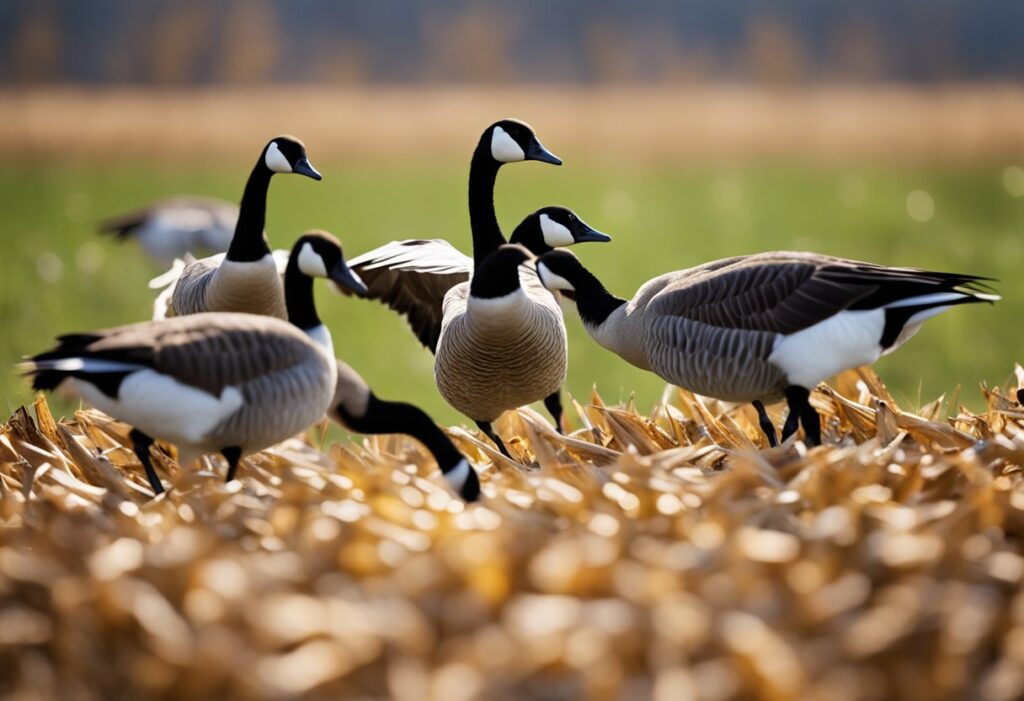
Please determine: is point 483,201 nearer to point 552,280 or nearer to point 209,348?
point 552,280

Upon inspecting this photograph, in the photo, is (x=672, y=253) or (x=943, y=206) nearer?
(x=672, y=253)

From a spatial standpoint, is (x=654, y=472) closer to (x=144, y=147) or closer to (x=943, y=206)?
(x=943, y=206)

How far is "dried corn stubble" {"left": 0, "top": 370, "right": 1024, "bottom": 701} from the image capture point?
3277 millimetres

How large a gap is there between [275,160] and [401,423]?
7.80 ft

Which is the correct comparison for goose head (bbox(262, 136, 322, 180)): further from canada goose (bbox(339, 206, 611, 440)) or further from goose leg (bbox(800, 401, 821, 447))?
goose leg (bbox(800, 401, 821, 447))

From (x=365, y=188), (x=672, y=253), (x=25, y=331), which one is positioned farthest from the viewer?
(x=365, y=188)

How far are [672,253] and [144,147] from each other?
48.5 feet

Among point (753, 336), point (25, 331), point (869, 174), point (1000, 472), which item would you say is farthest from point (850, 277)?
point (869, 174)

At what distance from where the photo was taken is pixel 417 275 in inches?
311

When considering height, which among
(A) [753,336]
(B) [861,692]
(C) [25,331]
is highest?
(A) [753,336]

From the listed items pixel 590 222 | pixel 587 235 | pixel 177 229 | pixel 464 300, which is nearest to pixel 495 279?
pixel 464 300

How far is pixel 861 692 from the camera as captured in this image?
10.8 ft

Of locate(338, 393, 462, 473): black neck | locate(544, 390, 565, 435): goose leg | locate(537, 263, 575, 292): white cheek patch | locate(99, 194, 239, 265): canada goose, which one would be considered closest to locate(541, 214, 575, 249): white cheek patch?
locate(537, 263, 575, 292): white cheek patch

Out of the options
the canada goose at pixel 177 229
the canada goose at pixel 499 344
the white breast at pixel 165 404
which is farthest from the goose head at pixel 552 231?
the canada goose at pixel 177 229
